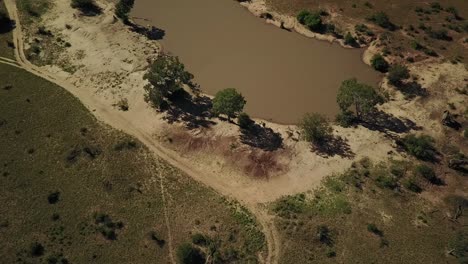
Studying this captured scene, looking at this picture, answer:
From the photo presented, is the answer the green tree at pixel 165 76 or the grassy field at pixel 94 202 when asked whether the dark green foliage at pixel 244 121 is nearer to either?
the green tree at pixel 165 76

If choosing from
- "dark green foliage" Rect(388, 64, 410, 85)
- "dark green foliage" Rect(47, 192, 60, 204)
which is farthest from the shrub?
"dark green foliage" Rect(388, 64, 410, 85)

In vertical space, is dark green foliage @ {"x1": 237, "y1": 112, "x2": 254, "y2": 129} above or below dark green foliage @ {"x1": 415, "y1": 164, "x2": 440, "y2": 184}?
below

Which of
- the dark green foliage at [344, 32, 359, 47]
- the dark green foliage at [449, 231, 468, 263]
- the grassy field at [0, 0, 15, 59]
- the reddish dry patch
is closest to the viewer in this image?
the dark green foliage at [449, 231, 468, 263]

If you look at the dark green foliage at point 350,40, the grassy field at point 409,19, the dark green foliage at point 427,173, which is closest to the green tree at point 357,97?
the dark green foliage at point 427,173

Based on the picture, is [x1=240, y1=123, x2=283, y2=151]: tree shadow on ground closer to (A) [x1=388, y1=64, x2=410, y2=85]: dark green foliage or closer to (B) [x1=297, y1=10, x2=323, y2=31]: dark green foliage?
(A) [x1=388, y1=64, x2=410, y2=85]: dark green foliage

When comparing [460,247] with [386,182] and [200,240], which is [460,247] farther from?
[200,240]

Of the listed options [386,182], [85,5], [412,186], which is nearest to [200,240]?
[386,182]

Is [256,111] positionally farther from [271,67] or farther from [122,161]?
[122,161]
